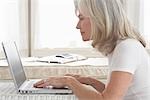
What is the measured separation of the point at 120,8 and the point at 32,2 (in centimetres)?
171

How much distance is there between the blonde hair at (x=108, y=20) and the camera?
4.28ft

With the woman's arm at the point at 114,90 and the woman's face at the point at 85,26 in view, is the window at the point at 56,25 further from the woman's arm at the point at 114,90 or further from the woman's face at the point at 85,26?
the woman's arm at the point at 114,90

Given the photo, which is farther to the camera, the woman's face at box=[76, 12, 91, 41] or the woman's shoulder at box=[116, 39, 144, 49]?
the woman's face at box=[76, 12, 91, 41]

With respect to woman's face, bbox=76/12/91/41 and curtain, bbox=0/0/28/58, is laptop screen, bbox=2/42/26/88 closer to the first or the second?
woman's face, bbox=76/12/91/41

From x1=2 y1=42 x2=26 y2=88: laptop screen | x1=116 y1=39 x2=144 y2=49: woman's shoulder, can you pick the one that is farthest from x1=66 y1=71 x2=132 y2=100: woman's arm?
x1=2 y1=42 x2=26 y2=88: laptop screen

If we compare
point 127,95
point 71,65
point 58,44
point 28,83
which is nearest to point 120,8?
point 127,95

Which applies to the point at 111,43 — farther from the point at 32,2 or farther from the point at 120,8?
the point at 32,2

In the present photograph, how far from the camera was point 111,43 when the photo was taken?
1.36 metres

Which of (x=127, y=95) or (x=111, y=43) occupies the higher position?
(x=111, y=43)

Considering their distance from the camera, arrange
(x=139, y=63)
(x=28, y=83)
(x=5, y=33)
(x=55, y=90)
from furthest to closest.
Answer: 1. (x=5, y=33)
2. (x=28, y=83)
3. (x=55, y=90)
4. (x=139, y=63)

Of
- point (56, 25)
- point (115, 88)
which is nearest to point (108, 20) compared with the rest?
point (115, 88)

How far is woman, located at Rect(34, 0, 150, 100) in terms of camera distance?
122cm

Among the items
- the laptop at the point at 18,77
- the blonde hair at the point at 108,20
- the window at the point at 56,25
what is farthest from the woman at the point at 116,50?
the window at the point at 56,25

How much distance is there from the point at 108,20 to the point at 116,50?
0.12 metres
